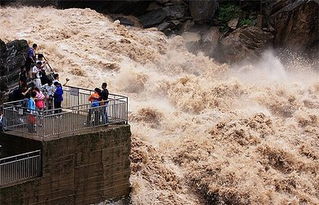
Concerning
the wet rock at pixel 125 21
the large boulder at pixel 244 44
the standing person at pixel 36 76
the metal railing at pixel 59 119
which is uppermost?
the wet rock at pixel 125 21

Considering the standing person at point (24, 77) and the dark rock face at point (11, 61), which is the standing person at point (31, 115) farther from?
the dark rock face at point (11, 61)

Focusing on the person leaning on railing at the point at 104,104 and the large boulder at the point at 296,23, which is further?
the large boulder at the point at 296,23

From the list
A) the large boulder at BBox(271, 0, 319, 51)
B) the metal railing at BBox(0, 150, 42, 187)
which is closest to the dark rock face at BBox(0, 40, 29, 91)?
the metal railing at BBox(0, 150, 42, 187)

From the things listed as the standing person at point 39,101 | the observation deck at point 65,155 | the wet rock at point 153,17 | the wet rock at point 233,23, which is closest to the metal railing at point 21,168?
the observation deck at point 65,155

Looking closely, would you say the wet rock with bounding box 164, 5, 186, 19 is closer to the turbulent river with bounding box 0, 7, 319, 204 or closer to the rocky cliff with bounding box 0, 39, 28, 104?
the turbulent river with bounding box 0, 7, 319, 204

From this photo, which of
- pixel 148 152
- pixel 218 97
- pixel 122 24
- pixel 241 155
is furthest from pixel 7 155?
→ pixel 122 24

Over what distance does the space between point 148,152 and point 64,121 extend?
3.96 m

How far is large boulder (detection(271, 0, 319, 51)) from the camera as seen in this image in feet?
105

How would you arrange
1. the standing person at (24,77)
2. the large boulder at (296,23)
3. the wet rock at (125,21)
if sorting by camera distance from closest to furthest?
the standing person at (24,77) < the large boulder at (296,23) < the wet rock at (125,21)

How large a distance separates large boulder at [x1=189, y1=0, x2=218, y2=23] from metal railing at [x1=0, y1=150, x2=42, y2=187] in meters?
21.2

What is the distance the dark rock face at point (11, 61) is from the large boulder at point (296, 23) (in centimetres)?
1513

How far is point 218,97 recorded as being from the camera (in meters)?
24.9

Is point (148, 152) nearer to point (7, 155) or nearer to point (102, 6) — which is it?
point (7, 155)

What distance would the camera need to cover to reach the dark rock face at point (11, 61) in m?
21.3
